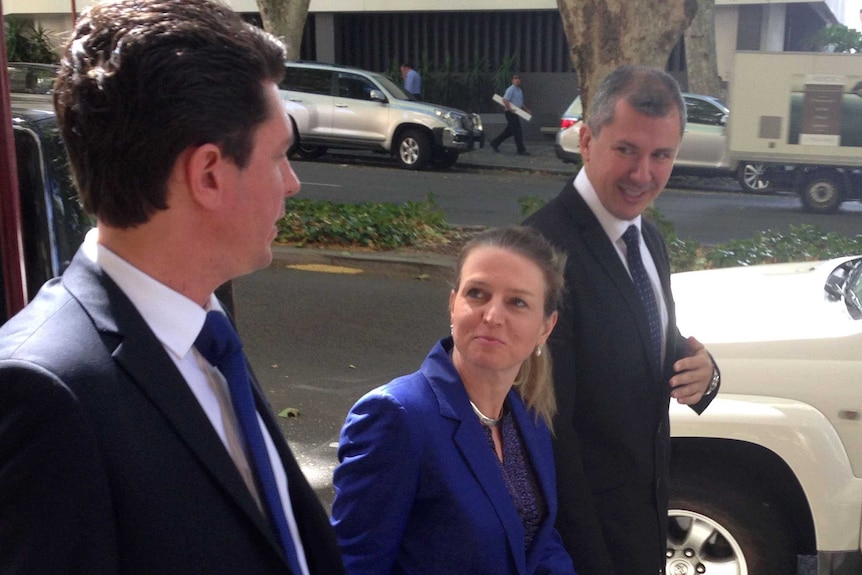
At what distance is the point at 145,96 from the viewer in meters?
1.35

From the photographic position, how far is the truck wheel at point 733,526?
3.87 meters

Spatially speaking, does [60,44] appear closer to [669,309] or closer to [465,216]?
[669,309]

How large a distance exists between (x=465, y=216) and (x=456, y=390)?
12.3 meters

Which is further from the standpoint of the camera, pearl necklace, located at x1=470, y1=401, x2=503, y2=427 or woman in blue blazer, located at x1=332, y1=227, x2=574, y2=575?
pearl necklace, located at x1=470, y1=401, x2=503, y2=427

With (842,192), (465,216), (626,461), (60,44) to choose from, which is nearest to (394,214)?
(465,216)

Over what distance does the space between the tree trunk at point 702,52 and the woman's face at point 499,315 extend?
20.5 m

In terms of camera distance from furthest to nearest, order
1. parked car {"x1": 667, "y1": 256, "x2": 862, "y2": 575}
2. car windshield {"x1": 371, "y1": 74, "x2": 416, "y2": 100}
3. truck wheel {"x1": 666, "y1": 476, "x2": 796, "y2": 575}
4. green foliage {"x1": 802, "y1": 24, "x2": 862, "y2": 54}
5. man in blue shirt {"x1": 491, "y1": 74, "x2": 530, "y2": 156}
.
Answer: green foliage {"x1": 802, "y1": 24, "x2": 862, "y2": 54}, man in blue shirt {"x1": 491, "y1": 74, "x2": 530, "y2": 156}, car windshield {"x1": 371, "y1": 74, "x2": 416, "y2": 100}, truck wheel {"x1": 666, "y1": 476, "x2": 796, "y2": 575}, parked car {"x1": 667, "y1": 256, "x2": 862, "y2": 575}

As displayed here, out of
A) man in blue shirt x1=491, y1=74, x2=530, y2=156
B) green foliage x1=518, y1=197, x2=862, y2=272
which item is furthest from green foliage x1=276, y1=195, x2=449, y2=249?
man in blue shirt x1=491, y1=74, x2=530, y2=156

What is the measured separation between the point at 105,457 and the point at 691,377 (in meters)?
1.86

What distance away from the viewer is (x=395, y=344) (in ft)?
26.6

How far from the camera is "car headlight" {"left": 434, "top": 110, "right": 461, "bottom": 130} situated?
798 inches

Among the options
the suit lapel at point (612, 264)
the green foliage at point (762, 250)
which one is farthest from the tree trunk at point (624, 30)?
the suit lapel at point (612, 264)

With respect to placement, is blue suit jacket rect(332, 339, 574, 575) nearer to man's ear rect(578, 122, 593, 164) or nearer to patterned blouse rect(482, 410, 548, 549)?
patterned blouse rect(482, 410, 548, 549)

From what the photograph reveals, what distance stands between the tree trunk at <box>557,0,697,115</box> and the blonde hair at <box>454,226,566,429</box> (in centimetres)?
775
